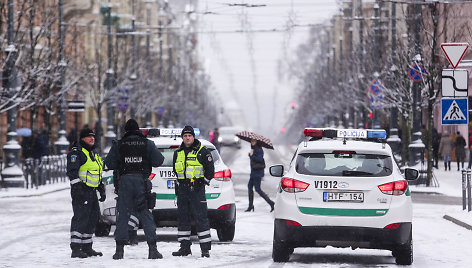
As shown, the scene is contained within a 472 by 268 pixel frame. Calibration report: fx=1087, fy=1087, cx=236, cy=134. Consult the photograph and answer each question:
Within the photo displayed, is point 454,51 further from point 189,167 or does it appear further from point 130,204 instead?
point 130,204

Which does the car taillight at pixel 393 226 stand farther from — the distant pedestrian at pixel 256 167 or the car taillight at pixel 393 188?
the distant pedestrian at pixel 256 167

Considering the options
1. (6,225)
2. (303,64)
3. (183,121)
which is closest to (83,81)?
(183,121)

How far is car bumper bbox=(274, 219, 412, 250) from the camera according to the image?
40.8 ft

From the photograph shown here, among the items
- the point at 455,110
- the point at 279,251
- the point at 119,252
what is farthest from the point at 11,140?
the point at 279,251

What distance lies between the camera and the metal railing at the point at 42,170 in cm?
3234

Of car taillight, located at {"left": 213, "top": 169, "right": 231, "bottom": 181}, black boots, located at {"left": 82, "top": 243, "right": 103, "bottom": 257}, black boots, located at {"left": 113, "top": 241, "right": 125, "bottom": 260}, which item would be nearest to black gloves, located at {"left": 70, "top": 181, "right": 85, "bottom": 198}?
black boots, located at {"left": 82, "top": 243, "right": 103, "bottom": 257}

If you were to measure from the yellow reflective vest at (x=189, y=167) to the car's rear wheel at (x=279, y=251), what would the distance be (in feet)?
4.79

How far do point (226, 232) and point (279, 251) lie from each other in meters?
3.13

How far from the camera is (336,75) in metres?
72.3

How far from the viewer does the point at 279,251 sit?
13.0 metres

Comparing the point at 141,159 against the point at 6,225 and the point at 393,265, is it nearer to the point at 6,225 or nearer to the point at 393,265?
the point at 393,265

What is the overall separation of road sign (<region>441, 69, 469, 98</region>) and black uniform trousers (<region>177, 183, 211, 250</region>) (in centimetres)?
826

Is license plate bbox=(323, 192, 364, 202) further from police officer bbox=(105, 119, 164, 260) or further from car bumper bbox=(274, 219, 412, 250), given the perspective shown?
police officer bbox=(105, 119, 164, 260)

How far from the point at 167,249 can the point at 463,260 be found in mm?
3963
